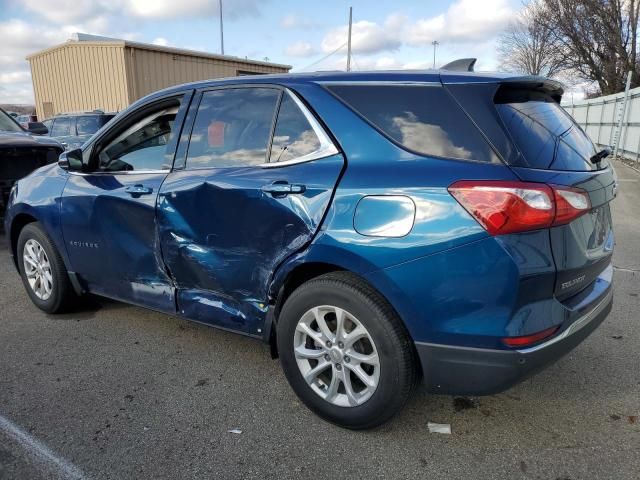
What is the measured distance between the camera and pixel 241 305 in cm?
306

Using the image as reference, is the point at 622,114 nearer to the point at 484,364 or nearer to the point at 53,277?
the point at 484,364

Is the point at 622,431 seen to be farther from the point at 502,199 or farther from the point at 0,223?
the point at 0,223

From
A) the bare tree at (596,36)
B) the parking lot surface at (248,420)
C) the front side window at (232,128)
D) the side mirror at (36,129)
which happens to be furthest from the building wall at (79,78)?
the bare tree at (596,36)

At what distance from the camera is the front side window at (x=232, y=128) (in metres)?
2.99

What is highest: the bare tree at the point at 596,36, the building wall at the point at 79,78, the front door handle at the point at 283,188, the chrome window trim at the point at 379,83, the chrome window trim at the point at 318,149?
the bare tree at the point at 596,36

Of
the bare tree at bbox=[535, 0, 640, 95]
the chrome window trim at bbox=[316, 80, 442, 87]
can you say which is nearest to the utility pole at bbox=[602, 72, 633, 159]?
the bare tree at bbox=[535, 0, 640, 95]

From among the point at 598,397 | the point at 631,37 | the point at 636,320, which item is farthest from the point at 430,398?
the point at 631,37

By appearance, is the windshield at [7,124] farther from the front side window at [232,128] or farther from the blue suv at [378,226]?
the front side window at [232,128]

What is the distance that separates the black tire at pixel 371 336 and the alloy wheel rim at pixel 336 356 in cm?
3

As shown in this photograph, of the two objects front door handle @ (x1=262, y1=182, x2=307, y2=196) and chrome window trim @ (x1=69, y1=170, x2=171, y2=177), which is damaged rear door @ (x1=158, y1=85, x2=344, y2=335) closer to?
front door handle @ (x1=262, y1=182, x2=307, y2=196)

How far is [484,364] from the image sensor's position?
2285mm

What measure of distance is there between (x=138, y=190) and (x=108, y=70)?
58.7ft

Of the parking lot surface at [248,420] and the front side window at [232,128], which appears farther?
the front side window at [232,128]

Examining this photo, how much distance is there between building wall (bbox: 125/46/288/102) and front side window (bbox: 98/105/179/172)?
15979 mm
